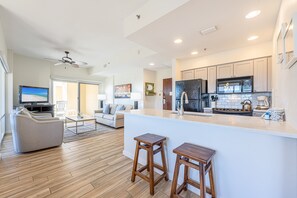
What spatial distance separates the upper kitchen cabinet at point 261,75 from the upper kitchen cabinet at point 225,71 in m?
0.51

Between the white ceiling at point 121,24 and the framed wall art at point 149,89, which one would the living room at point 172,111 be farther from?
the framed wall art at point 149,89

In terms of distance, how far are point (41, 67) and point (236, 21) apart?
676 centimetres

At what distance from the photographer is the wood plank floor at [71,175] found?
5.42 ft

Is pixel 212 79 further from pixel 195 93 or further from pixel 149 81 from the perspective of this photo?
pixel 149 81

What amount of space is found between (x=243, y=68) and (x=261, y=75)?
1.34 ft

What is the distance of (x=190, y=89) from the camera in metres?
3.82

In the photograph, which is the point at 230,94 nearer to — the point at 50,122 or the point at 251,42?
the point at 251,42

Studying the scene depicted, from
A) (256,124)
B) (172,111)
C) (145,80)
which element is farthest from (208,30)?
(145,80)

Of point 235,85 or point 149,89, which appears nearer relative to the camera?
point 235,85

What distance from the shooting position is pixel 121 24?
2.89m

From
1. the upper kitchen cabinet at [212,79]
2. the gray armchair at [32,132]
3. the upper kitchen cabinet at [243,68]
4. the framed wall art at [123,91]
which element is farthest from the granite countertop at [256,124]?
the framed wall art at [123,91]

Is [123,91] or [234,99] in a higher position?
[123,91]

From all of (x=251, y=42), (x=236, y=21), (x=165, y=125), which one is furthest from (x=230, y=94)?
(x=165, y=125)

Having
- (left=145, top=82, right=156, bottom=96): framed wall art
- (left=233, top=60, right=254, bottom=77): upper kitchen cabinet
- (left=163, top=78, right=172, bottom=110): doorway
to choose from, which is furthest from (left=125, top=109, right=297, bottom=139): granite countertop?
(left=145, top=82, right=156, bottom=96): framed wall art
